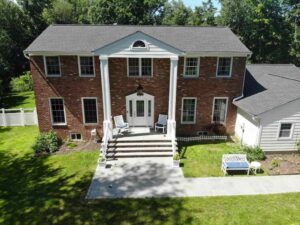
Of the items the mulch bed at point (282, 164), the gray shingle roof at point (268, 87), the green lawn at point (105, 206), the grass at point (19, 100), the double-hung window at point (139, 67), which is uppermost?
the double-hung window at point (139, 67)

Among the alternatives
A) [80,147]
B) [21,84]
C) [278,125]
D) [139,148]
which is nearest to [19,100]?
[21,84]

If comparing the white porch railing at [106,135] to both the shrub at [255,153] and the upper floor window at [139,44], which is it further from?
the shrub at [255,153]

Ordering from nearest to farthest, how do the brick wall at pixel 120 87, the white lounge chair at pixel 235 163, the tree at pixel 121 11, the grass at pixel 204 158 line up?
the white lounge chair at pixel 235 163
the grass at pixel 204 158
the brick wall at pixel 120 87
the tree at pixel 121 11

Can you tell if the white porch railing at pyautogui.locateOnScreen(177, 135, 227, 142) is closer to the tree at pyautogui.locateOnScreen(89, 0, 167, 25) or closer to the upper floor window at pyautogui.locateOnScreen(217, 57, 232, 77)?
the upper floor window at pyautogui.locateOnScreen(217, 57, 232, 77)

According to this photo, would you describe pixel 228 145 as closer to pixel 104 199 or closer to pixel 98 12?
pixel 104 199

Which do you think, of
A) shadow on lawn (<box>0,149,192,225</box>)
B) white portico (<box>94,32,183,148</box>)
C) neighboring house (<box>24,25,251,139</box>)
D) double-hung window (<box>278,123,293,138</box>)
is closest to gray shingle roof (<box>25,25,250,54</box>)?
neighboring house (<box>24,25,251,139</box>)

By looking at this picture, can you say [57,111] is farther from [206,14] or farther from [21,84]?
[206,14]

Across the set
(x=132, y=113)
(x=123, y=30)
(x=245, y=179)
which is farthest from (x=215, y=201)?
(x=123, y=30)

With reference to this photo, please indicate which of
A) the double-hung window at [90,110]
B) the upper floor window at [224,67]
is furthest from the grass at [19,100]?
the upper floor window at [224,67]
